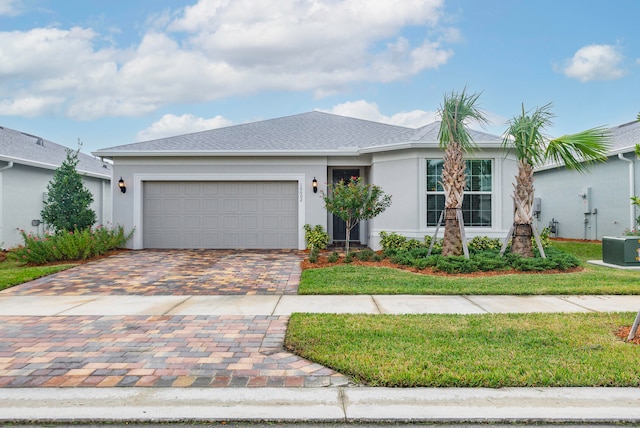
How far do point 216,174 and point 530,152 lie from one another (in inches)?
355

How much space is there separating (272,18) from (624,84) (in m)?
13.5

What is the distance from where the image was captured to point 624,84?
16.0 meters

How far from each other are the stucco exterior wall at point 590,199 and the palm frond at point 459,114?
22.3 feet

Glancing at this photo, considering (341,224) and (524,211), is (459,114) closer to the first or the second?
(524,211)

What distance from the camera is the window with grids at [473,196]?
1195cm

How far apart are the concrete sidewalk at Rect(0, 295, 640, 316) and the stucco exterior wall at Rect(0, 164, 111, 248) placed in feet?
24.7

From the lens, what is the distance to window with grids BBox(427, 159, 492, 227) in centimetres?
1195

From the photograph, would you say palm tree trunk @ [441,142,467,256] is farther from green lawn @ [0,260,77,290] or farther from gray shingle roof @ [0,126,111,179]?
gray shingle roof @ [0,126,111,179]

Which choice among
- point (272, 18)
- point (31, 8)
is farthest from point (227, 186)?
Result: point (31, 8)

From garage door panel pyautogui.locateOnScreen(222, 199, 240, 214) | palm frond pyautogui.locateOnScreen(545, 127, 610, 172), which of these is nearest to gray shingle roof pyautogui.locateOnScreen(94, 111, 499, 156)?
garage door panel pyautogui.locateOnScreen(222, 199, 240, 214)

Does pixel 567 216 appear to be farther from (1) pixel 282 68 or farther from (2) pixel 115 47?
(2) pixel 115 47

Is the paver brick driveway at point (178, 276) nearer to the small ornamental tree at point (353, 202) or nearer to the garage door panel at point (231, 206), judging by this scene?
the small ornamental tree at point (353, 202)

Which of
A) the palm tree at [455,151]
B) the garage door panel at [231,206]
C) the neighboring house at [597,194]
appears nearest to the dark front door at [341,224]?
the garage door panel at [231,206]

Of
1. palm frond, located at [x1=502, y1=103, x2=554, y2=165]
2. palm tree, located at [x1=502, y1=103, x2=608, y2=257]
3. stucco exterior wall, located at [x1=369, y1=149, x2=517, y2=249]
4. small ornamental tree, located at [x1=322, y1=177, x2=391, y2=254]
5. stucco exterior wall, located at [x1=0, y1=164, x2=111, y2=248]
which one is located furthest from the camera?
stucco exterior wall, located at [x1=0, y1=164, x2=111, y2=248]
